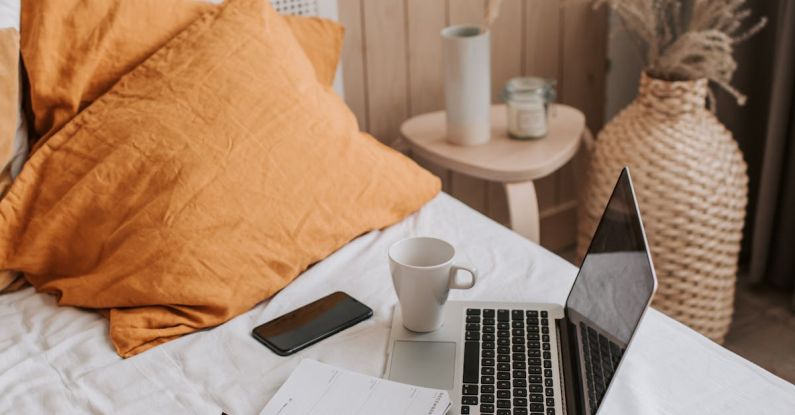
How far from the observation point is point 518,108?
1.67 m

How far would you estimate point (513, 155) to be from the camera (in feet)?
5.35

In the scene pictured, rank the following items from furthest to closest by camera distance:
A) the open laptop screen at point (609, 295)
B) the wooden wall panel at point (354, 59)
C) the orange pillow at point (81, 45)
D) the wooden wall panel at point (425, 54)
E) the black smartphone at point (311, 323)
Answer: the wooden wall panel at point (425, 54) → the wooden wall panel at point (354, 59) → the orange pillow at point (81, 45) → the black smartphone at point (311, 323) → the open laptop screen at point (609, 295)

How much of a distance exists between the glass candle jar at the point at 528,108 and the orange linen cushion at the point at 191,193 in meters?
0.50

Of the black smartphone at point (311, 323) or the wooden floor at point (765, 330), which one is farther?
the wooden floor at point (765, 330)

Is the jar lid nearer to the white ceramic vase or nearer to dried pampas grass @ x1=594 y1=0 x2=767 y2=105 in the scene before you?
the white ceramic vase

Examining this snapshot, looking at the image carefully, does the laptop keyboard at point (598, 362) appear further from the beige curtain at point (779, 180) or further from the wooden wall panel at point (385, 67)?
the beige curtain at point (779, 180)

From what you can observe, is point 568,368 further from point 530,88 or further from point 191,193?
point 530,88

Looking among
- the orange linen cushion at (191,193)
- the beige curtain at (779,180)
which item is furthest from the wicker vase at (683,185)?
the orange linen cushion at (191,193)

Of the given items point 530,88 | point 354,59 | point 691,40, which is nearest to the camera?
point 691,40

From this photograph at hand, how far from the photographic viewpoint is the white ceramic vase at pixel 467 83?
63.1 inches

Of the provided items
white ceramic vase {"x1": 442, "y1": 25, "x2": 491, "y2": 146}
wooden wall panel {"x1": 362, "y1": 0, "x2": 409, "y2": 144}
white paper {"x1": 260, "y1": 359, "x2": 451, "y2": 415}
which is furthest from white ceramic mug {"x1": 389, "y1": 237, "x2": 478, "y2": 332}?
wooden wall panel {"x1": 362, "y1": 0, "x2": 409, "y2": 144}

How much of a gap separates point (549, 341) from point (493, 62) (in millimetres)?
1181

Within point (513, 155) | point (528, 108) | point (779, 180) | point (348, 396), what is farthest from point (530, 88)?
point (348, 396)

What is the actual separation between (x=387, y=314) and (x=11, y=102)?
0.62 m
